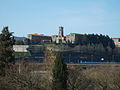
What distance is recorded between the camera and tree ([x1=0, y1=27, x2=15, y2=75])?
414 inches

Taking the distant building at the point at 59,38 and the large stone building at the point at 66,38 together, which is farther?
the distant building at the point at 59,38

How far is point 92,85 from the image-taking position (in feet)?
42.3

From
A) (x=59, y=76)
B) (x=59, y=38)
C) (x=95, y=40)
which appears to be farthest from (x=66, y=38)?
(x=59, y=76)

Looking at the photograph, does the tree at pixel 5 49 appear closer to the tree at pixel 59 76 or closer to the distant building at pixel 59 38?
the tree at pixel 59 76

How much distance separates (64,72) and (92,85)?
4540 mm

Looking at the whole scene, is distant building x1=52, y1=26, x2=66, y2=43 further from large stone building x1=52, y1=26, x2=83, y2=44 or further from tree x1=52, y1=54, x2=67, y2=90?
tree x1=52, y1=54, x2=67, y2=90

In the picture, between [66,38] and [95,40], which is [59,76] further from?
[66,38]

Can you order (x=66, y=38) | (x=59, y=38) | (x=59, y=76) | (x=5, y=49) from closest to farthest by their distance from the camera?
(x=59, y=76) < (x=5, y=49) < (x=66, y=38) < (x=59, y=38)

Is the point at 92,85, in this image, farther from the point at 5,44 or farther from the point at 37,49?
the point at 37,49

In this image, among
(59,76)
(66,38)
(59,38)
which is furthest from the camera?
(59,38)

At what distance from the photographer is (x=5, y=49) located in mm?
10492

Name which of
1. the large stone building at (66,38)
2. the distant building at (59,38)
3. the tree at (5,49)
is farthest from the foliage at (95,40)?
the tree at (5,49)

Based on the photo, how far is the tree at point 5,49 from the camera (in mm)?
10516

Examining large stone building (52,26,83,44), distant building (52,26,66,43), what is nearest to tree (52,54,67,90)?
large stone building (52,26,83,44)
